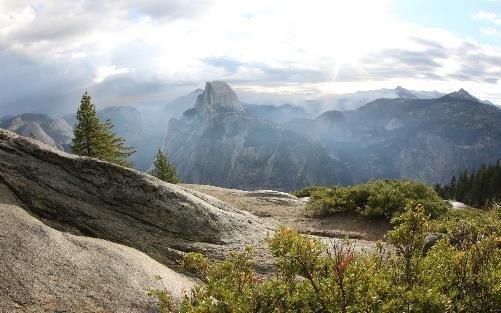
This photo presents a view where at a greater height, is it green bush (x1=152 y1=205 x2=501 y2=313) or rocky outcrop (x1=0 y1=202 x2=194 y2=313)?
green bush (x1=152 y1=205 x2=501 y2=313)

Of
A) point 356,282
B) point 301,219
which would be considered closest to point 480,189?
point 301,219

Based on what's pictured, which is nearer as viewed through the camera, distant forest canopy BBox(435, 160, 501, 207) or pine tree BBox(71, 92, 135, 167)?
pine tree BBox(71, 92, 135, 167)

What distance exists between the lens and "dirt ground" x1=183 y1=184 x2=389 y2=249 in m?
27.5

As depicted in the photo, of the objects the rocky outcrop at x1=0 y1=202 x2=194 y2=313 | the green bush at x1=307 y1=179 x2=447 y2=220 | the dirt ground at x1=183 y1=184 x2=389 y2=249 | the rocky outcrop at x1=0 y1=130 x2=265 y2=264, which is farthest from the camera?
the green bush at x1=307 y1=179 x2=447 y2=220

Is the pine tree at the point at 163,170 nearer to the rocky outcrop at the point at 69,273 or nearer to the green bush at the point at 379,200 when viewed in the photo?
the green bush at the point at 379,200

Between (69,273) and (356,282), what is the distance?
9.70 m

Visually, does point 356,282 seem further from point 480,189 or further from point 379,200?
point 480,189

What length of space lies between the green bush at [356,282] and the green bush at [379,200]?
19720 millimetres

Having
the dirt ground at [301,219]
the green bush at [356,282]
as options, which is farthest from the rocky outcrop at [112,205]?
the green bush at [356,282]

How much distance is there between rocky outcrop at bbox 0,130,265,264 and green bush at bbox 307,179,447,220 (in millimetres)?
12178

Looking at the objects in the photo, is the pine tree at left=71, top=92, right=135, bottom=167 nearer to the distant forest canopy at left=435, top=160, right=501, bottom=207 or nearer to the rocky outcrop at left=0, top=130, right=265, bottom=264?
the rocky outcrop at left=0, top=130, right=265, bottom=264

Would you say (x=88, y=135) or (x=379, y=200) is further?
(x=88, y=135)

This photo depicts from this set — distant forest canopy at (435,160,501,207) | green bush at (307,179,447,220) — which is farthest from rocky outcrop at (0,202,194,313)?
distant forest canopy at (435,160,501,207)

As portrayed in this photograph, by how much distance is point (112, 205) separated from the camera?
19.8m
